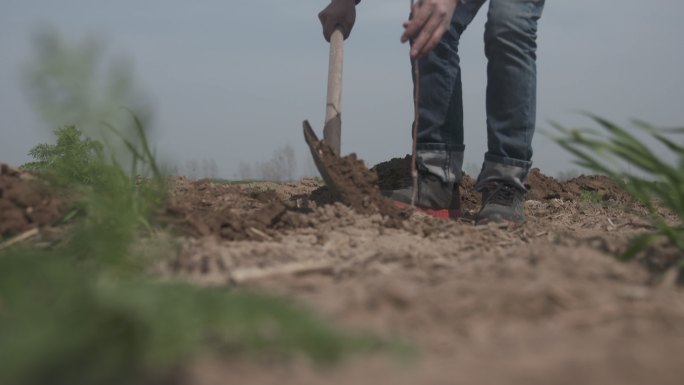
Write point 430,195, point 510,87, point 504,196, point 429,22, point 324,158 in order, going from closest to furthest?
point 429,22 < point 324,158 < point 510,87 < point 504,196 < point 430,195

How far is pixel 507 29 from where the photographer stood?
3.26 metres

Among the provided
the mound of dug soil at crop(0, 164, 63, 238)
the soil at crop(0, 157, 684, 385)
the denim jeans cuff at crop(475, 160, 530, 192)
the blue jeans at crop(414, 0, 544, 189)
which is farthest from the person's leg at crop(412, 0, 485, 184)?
the mound of dug soil at crop(0, 164, 63, 238)

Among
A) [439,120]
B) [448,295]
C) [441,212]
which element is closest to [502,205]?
[441,212]

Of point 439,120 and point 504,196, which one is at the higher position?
point 439,120

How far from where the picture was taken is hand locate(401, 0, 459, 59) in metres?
2.90

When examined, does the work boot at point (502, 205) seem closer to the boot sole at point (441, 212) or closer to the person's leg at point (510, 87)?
the person's leg at point (510, 87)

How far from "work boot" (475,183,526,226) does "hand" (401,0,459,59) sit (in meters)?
0.92

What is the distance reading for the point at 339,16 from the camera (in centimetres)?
352

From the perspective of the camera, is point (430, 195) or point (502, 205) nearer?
point (502, 205)

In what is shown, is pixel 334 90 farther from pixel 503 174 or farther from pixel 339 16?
pixel 503 174

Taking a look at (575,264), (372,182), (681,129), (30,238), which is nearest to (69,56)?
(30,238)

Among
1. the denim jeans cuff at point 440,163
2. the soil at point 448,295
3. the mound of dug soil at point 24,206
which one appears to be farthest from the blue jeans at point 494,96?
the mound of dug soil at point 24,206

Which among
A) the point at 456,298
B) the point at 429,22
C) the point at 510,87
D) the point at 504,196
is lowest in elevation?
the point at 456,298

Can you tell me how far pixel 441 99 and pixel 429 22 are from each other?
33.5 inches
